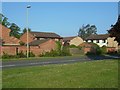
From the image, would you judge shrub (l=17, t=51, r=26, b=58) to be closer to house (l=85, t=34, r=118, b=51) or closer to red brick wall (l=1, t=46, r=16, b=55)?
red brick wall (l=1, t=46, r=16, b=55)

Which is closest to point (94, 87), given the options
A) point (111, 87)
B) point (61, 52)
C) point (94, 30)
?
point (111, 87)

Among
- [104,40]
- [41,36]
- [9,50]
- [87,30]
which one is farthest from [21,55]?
[87,30]

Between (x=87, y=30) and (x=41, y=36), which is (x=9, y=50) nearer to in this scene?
(x=41, y=36)

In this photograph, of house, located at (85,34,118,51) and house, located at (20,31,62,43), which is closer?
house, located at (20,31,62,43)

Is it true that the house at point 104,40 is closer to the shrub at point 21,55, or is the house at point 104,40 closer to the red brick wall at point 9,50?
the red brick wall at point 9,50

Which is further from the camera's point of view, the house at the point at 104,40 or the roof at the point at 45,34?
the house at the point at 104,40

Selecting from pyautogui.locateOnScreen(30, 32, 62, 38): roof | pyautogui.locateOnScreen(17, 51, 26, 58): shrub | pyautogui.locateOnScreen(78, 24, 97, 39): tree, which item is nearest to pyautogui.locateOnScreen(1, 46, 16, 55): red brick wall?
pyautogui.locateOnScreen(17, 51, 26, 58): shrub

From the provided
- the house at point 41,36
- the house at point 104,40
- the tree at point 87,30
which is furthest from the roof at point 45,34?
the tree at point 87,30

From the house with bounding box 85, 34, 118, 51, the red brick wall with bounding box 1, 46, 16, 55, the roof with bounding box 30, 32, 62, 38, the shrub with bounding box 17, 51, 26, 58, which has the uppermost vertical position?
the roof with bounding box 30, 32, 62, 38

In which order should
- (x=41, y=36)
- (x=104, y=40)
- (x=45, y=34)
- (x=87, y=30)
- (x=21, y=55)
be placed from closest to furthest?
(x=21, y=55) → (x=41, y=36) → (x=45, y=34) → (x=104, y=40) → (x=87, y=30)

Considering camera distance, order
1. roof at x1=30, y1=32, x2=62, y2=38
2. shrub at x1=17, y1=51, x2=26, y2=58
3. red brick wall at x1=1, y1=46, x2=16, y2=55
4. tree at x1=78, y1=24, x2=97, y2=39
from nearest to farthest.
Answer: shrub at x1=17, y1=51, x2=26, y2=58, red brick wall at x1=1, y1=46, x2=16, y2=55, roof at x1=30, y1=32, x2=62, y2=38, tree at x1=78, y1=24, x2=97, y2=39

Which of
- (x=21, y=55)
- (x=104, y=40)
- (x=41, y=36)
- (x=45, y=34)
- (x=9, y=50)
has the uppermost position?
(x=45, y=34)

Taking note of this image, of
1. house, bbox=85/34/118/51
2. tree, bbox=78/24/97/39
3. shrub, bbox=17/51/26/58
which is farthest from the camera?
tree, bbox=78/24/97/39

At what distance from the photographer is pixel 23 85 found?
11.8 meters
